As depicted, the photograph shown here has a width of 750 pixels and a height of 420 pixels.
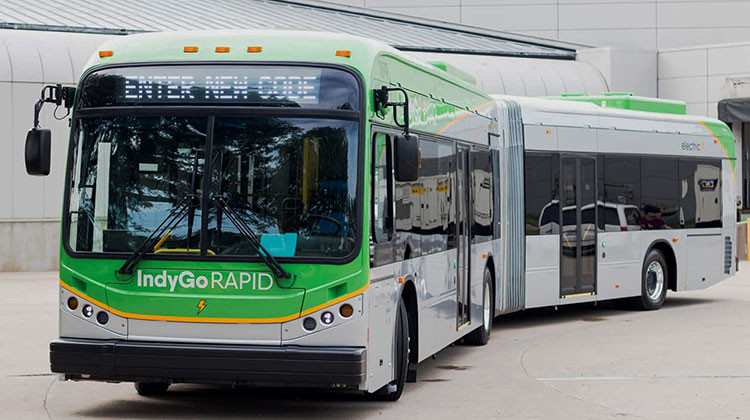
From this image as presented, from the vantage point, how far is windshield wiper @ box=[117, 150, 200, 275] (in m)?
9.14

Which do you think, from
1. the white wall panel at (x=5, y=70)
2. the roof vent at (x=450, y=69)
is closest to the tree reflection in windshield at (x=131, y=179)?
the roof vent at (x=450, y=69)

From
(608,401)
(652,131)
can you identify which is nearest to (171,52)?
(608,401)

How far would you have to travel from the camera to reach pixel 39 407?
9938 millimetres

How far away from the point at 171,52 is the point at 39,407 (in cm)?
297

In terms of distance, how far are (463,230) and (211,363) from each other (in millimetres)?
4494

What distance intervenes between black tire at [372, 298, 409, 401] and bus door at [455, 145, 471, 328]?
236cm

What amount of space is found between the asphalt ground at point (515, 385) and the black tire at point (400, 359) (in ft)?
0.32

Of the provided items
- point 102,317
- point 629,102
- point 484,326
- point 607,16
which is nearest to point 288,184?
point 102,317

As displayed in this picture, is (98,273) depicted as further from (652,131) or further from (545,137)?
(652,131)

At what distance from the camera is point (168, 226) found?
917cm

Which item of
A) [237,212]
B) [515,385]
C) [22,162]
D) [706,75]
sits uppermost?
[706,75]

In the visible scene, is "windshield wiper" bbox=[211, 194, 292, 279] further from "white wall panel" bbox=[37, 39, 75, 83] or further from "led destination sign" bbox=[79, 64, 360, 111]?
"white wall panel" bbox=[37, 39, 75, 83]

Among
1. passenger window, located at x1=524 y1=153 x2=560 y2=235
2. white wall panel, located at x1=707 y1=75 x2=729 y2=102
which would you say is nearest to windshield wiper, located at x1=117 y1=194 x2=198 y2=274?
passenger window, located at x1=524 y1=153 x2=560 y2=235

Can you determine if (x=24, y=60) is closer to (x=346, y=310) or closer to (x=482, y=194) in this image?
(x=482, y=194)
